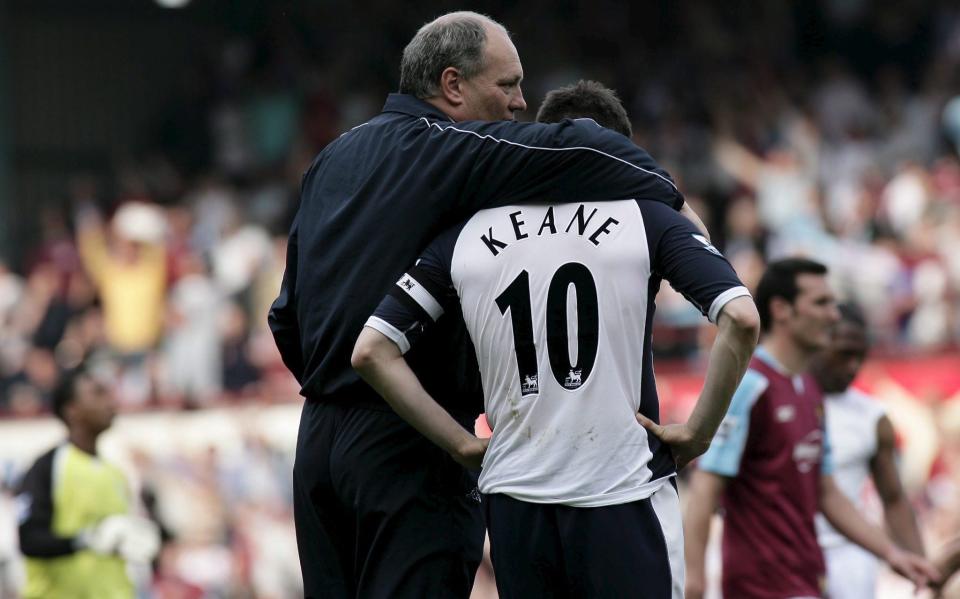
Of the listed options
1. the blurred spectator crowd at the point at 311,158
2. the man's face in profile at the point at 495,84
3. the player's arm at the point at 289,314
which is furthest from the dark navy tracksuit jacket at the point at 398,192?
the blurred spectator crowd at the point at 311,158

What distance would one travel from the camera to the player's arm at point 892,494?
22.6 feet

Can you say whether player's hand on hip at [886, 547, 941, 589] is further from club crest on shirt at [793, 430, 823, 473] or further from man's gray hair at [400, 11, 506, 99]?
man's gray hair at [400, 11, 506, 99]

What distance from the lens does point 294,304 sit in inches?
193

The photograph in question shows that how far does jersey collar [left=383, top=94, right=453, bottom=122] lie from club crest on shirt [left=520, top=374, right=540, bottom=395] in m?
0.82

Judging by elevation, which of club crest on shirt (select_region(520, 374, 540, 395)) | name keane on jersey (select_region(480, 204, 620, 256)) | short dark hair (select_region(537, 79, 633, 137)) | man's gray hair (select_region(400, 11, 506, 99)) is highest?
man's gray hair (select_region(400, 11, 506, 99))

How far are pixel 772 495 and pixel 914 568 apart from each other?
0.60 meters

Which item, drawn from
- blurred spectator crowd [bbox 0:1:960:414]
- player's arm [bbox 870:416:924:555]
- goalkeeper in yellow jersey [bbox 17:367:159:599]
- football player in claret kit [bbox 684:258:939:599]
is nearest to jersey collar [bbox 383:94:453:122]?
football player in claret kit [bbox 684:258:939:599]

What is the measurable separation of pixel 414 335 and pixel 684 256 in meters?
0.76

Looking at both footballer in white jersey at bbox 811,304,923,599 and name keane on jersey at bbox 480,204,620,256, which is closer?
name keane on jersey at bbox 480,204,620,256

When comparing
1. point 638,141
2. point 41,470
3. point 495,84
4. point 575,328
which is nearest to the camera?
point 575,328

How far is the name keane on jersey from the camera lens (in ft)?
14.3

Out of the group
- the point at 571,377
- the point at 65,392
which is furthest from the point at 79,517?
the point at 571,377

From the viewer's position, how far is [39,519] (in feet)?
26.3

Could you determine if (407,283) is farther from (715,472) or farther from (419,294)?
(715,472)
